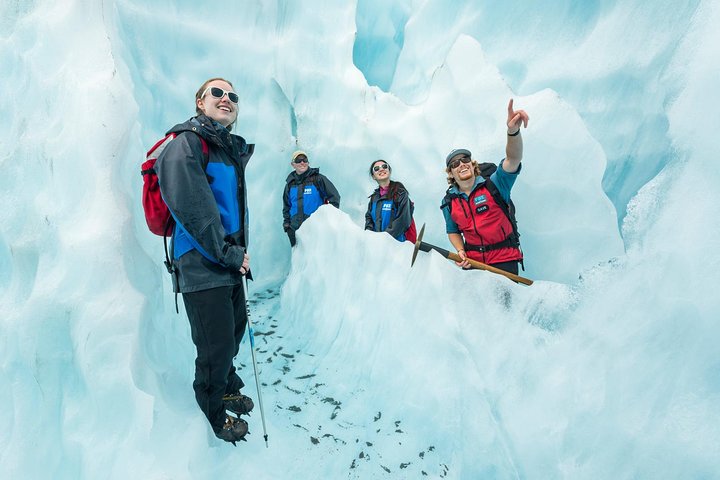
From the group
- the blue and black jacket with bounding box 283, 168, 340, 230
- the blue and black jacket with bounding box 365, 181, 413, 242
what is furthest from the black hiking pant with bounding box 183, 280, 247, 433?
the blue and black jacket with bounding box 283, 168, 340, 230

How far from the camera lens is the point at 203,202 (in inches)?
68.9

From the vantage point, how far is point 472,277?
2.46m

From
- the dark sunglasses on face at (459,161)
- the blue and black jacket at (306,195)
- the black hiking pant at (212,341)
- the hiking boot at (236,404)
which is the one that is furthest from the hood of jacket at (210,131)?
the blue and black jacket at (306,195)

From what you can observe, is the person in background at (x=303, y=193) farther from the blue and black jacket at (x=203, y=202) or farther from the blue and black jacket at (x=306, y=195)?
the blue and black jacket at (x=203, y=202)

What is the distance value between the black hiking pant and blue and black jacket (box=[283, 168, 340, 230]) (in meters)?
2.70

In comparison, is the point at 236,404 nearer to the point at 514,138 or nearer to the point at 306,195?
the point at 514,138

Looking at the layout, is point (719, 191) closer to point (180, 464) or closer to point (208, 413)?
point (208, 413)

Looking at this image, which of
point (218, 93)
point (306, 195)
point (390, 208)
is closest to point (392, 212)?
point (390, 208)

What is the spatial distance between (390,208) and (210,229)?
93.5 inches

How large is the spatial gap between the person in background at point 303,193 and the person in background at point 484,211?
6.69 feet

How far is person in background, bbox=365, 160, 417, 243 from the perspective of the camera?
389 cm

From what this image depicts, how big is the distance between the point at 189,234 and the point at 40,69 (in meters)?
1.85

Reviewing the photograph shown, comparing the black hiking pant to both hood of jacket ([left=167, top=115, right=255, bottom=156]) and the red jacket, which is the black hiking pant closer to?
hood of jacket ([left=167, top=115, right=255, bottom=156])

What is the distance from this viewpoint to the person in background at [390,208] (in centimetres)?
389
